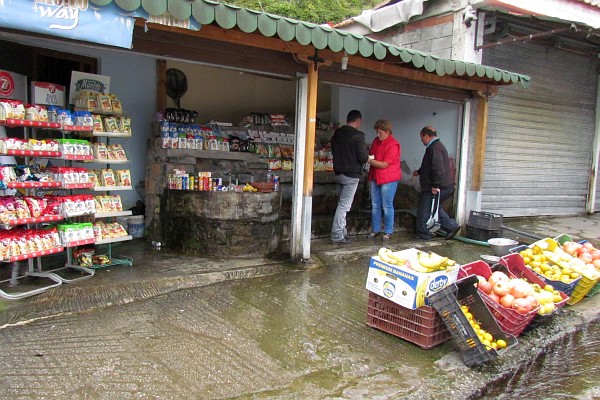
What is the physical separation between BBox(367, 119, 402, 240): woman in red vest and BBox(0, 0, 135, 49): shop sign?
171 inches

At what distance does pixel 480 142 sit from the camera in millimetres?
8461

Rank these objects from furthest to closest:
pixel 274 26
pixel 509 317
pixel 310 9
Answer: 1. pixel 310 9
2. pixel 274 26
3. pixel 509 317

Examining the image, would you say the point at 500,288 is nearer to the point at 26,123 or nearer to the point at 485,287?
the point at 485,287

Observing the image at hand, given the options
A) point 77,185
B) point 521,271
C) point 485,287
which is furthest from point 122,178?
point 521,271

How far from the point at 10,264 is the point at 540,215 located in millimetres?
10399

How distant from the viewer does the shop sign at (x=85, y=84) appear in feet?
17.3

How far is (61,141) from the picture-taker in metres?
4.76

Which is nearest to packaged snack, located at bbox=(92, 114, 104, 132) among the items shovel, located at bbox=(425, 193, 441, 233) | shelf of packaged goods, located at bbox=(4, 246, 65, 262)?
shelf of packaged goods, located at bbox=(4, 246, 65, 262)

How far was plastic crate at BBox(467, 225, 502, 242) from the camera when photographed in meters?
7.91

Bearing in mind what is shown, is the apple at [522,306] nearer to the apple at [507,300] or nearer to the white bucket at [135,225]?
the apple at [507,300]

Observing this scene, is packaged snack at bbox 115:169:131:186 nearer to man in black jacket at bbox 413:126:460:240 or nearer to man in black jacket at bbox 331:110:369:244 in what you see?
man in black jacket at bbox 331:110:369:244

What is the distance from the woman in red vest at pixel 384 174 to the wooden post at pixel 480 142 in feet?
6.39

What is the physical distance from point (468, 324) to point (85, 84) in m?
4.85

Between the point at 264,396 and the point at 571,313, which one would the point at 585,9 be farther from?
the point at 264,396
